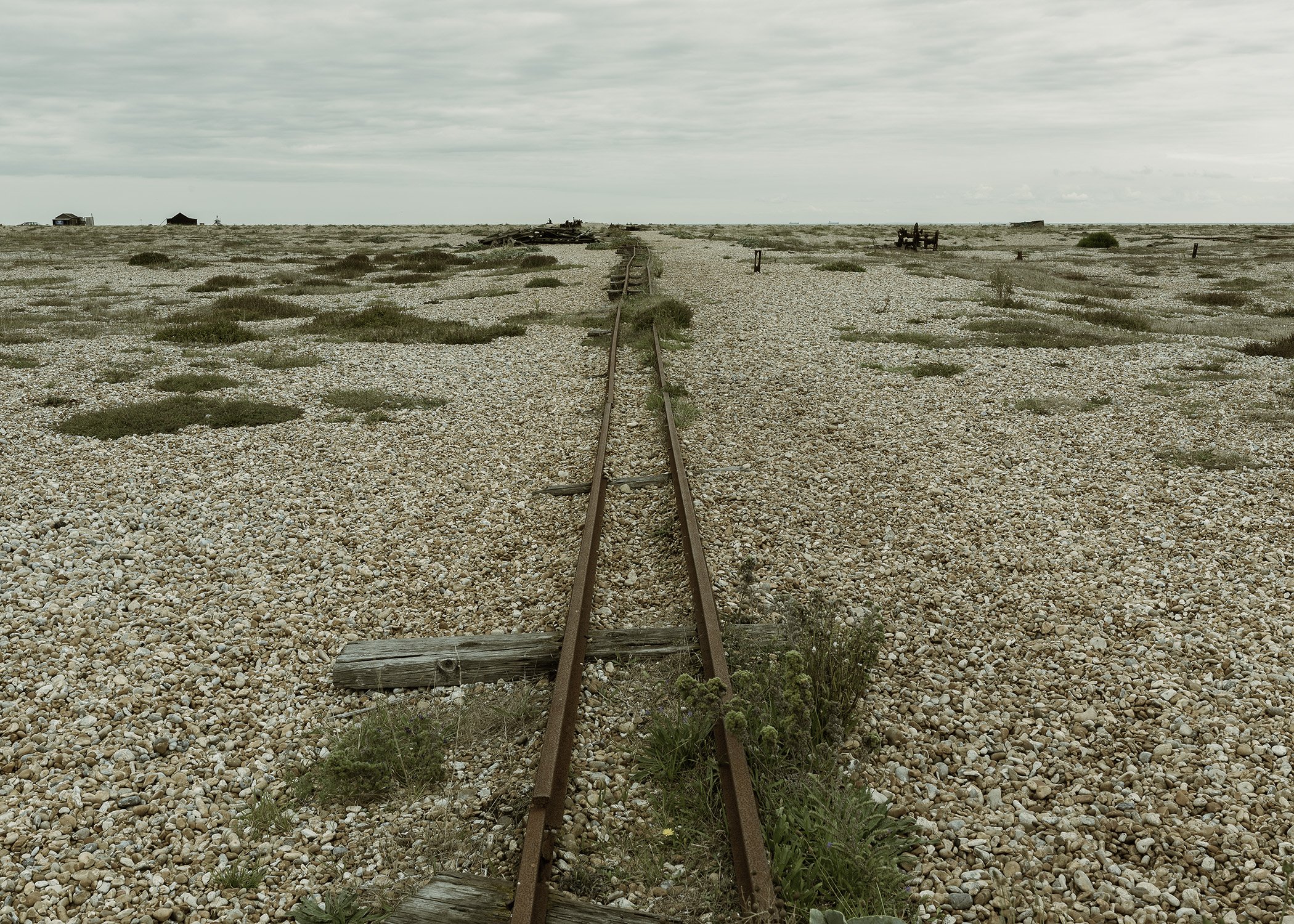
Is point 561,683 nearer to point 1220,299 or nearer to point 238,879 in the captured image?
point 238,879

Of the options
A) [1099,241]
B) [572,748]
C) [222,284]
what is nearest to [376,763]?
[572,748]

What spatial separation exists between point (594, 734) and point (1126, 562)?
5.13 meters

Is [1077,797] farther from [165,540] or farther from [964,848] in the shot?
[165,540]

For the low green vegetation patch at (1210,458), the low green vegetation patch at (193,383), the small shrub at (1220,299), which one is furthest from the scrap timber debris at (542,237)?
the low green vegetation patch at (1210,458)

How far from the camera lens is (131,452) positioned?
10.6 meters

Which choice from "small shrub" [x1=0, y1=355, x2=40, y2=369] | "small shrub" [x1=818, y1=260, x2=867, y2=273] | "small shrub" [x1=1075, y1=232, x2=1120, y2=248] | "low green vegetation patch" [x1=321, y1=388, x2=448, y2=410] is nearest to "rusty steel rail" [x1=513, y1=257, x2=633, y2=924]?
"low green vegetation patch" [x1=321, y1=388, x2=448, y2=410]

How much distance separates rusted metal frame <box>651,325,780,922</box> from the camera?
11.5 feet

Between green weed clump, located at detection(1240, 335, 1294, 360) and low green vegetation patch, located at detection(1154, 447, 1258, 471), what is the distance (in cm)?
897

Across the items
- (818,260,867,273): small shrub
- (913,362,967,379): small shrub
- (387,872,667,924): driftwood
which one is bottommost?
(387,872,667,924): driftwood

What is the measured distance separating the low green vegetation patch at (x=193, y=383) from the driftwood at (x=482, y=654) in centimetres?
1046

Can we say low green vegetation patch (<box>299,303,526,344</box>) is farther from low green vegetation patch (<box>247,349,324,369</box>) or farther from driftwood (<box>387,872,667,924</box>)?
driftwood (<box>387,872,667,924</box>)

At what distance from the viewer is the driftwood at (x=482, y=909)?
11.3 feet

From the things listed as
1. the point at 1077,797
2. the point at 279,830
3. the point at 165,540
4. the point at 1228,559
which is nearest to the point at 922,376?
the point at 1228,559

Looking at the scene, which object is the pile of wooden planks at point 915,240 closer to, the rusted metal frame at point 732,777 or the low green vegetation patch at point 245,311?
the low green vegetation patch at point 245,311
